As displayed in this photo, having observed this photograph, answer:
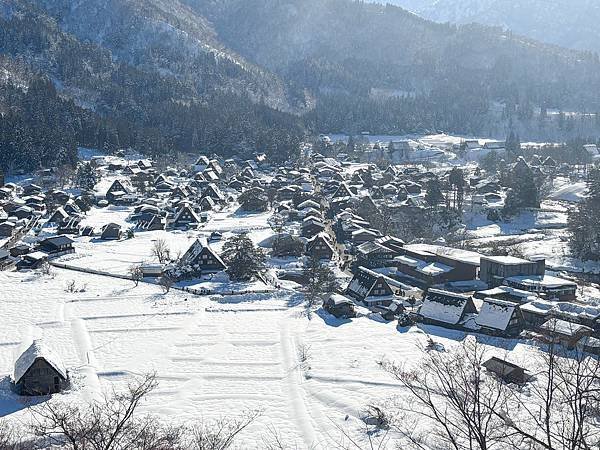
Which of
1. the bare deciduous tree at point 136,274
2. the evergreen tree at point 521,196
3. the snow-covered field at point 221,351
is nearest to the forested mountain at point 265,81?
the evergreen tree at point 521,196

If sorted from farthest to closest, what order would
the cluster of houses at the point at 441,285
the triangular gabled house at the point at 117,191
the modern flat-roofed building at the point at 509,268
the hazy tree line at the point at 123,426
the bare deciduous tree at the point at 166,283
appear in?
1. the triangular gabled house at the point at 117,191
2. the modern flat-roofed building at the point at 509,268
3. the bare deciduous tree at the point at 166,283
4. the cluster of houses at the point at 441,285
5. the hazy tree line at the point at 123,426

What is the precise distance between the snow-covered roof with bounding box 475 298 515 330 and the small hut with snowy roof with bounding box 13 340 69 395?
16910mm

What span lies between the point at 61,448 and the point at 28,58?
117 m

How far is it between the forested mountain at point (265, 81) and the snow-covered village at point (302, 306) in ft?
86.2

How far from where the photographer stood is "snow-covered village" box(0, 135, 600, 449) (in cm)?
1532

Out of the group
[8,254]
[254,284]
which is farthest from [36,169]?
[254,284]

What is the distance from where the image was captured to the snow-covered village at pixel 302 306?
15320 millimetres

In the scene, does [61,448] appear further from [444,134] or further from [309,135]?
[444,134]

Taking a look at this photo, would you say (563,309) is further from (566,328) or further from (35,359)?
(35,359)

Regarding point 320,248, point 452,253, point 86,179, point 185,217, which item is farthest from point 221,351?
point 86,179

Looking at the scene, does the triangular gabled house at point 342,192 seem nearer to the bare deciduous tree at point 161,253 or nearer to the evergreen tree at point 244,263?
the bare deciduous tree at point 161,253

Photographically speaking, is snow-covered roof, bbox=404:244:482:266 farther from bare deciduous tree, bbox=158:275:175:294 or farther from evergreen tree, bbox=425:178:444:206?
evergreen tree, bbox=425:178:444:206

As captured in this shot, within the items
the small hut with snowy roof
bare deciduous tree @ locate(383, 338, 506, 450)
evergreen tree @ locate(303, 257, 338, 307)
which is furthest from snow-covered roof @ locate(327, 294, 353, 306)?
the small hut with snowy roof

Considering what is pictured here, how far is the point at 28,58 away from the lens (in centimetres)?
11006
